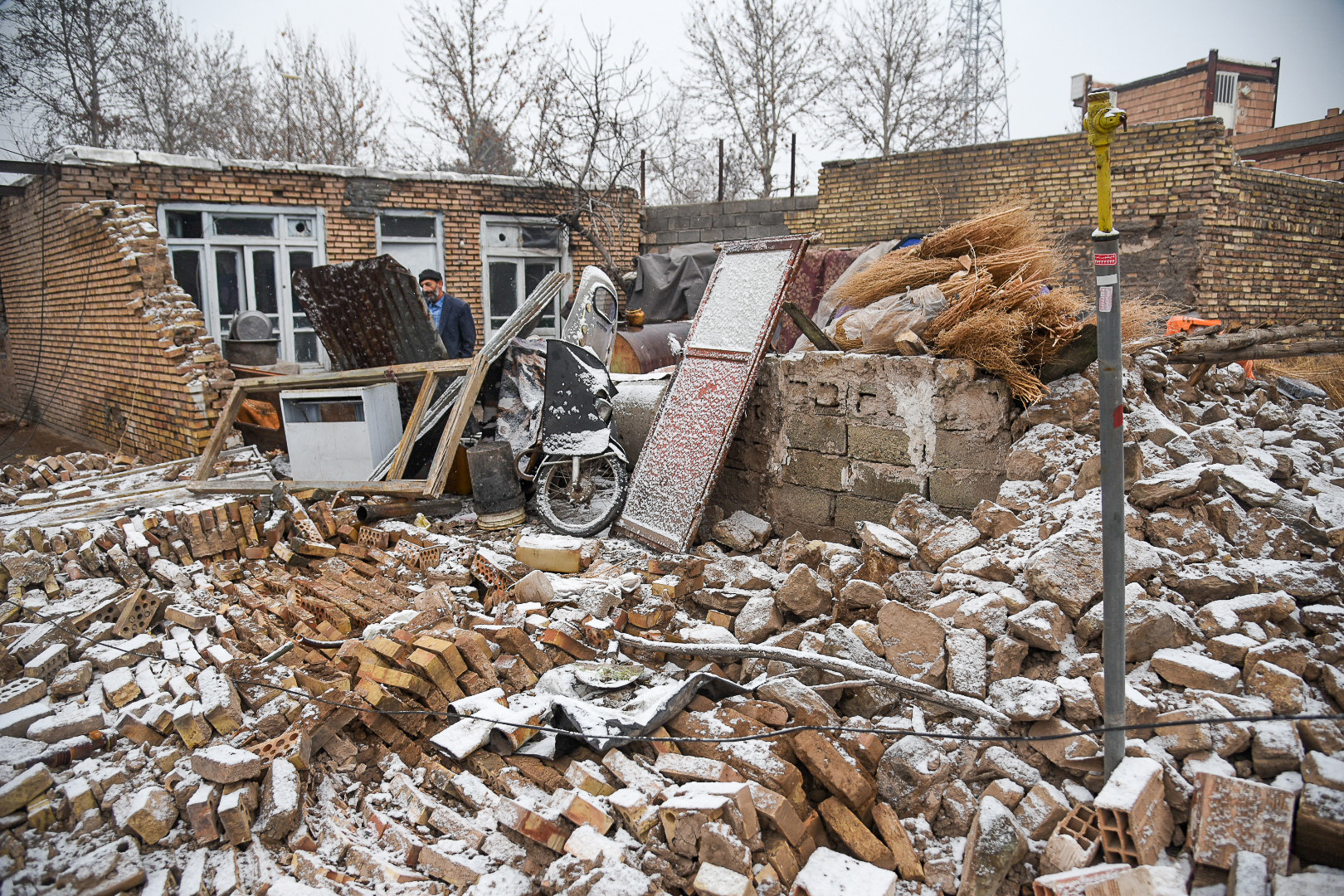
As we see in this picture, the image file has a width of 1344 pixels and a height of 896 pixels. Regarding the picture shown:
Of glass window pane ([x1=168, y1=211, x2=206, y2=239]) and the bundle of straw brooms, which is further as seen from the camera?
glass window pane ([x1=168, y1=211, x2=206, y2=239])

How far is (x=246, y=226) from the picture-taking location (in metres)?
10.9

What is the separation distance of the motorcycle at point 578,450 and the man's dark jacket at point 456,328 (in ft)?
6.47

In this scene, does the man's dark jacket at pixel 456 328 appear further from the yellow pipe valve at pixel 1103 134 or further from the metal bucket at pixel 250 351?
the yellow pipe valve at pixel 1103 134

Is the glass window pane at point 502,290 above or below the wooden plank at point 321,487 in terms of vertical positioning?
above

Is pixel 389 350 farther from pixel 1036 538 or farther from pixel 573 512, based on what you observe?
pixel 1036 538

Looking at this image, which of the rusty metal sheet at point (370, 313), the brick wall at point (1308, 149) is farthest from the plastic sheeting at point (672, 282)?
the brick wall at point (1308, 149)

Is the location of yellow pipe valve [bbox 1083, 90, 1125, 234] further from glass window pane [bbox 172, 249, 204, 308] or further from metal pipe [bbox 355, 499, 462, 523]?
glass window pane [bbox 172, 249, 204, 308]

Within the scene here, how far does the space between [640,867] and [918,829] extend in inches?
37.0

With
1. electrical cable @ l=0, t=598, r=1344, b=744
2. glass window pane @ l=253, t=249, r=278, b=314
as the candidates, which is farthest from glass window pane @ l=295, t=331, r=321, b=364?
electrical cable @ l=0, t=598, r=1344, b=744

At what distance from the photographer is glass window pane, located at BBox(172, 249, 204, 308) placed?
1062 cm

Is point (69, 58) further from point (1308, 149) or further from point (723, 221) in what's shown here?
point (1308, 149)

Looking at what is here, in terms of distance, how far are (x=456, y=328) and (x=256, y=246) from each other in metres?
5.29

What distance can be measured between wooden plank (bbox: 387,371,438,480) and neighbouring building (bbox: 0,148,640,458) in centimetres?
281

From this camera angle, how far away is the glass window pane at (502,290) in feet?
42.4
